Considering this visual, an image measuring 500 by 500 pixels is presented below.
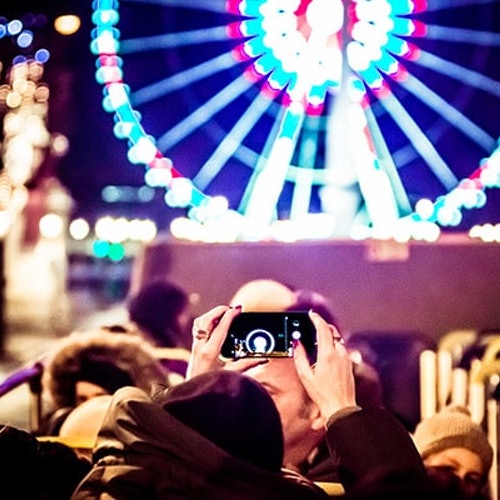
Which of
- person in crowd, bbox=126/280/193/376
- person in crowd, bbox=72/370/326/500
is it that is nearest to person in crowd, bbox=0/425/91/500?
person in crowd, bbox=72/370/326/500

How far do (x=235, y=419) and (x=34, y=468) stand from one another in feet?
1.63

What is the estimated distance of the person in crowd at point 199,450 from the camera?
182 cm

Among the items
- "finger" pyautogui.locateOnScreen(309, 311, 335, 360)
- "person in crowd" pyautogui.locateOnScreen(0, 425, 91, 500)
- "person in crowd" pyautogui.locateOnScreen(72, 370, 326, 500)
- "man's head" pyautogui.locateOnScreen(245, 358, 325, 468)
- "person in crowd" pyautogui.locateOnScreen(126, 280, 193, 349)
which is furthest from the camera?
"person in crowd" pyautogui.locateOnScreen(126, 280, 193, 349)

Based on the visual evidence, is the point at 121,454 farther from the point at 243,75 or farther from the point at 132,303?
the point at 243,75

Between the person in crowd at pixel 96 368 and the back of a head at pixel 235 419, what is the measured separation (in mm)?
1538

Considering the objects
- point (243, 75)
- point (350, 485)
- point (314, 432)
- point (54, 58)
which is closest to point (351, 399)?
point (350, 485)

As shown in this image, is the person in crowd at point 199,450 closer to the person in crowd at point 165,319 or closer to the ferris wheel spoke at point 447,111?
the person in crowd at point 165,319

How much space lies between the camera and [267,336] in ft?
8.02

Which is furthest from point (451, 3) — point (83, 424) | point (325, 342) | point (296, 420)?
point (325, 342)

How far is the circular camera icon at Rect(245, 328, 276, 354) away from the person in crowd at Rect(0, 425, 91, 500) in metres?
0.46

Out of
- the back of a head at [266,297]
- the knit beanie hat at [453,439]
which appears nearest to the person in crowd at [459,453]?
the knit beanie hat at [453,439]

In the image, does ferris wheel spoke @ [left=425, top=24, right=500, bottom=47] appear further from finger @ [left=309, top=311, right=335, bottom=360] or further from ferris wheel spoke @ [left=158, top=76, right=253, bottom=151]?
finger @ [left=309, top=311, right=335, bottom=360]

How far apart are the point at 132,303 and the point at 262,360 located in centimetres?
221

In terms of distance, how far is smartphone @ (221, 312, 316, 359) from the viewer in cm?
241
